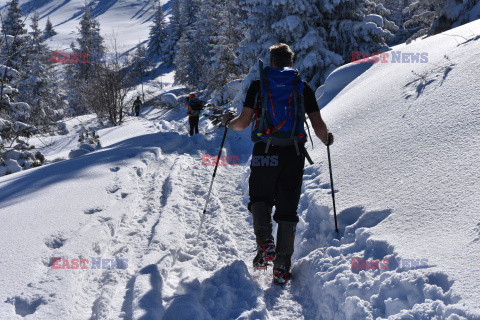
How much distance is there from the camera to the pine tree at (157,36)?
71938 mm

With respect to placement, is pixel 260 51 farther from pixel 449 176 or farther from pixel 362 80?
pixel 449 176

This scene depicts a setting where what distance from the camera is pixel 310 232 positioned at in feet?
14.2

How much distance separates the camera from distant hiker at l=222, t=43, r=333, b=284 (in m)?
3.51

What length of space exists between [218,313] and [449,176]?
2.62m

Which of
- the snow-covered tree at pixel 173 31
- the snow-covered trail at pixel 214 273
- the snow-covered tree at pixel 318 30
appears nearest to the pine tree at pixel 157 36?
the snow-covered tree at pixel 173 31

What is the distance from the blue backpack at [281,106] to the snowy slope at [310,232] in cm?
122

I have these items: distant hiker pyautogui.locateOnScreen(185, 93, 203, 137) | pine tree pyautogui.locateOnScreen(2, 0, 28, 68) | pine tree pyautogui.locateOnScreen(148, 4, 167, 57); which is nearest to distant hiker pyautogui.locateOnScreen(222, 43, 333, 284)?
pine tree pyautogui.locateOnScreen(2, 0, 28, 68)

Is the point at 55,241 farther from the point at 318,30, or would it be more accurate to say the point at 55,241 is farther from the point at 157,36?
the point at 157,36

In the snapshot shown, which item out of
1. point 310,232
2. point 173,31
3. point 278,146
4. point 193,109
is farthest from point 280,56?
point 173,31

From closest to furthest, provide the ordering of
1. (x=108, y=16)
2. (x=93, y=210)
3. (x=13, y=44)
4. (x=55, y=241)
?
1. (x=55, y=241)
2. (x=93, y=210)
3. (x=13, y=44)
4. (x=108, y=16)

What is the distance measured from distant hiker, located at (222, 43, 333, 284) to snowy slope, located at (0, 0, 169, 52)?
114 meters

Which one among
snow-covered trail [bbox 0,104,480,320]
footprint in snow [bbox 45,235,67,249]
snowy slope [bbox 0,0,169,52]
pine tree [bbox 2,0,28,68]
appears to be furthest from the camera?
snowy slope [bbox 0,0,169,52]

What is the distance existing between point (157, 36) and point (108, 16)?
83.1 metres

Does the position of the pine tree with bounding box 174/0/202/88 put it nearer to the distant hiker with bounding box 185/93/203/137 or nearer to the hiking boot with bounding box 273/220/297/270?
the distant hiker with bounding box 185/93/203/137
